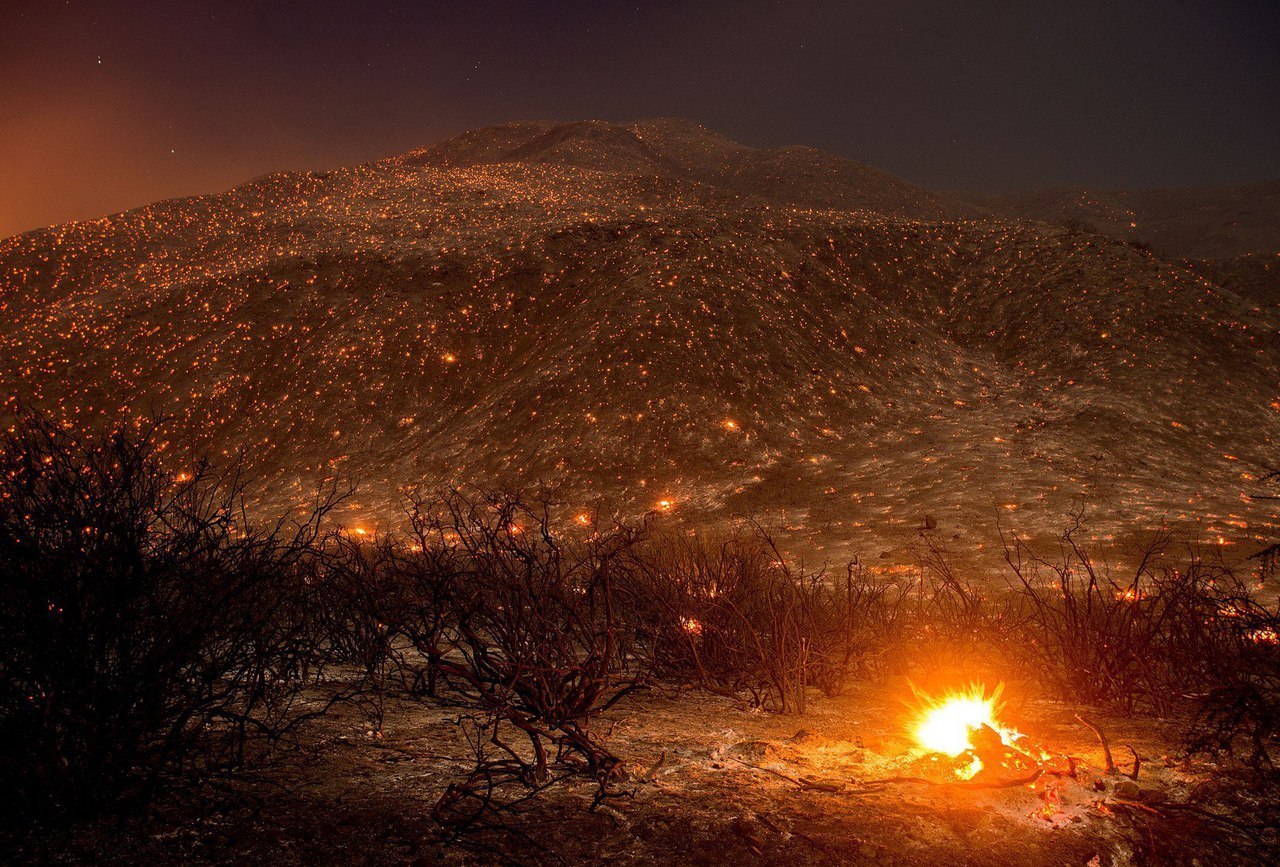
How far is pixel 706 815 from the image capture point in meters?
3.23

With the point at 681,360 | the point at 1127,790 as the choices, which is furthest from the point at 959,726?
the point at 681,360

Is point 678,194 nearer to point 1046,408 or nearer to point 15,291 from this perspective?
point 1046,408

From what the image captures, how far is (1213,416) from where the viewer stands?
737 inches

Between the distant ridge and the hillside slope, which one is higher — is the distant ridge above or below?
above

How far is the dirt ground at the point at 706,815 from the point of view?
2719 millimetres

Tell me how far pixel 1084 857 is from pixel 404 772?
3108mm

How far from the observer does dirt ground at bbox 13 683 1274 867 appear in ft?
8.92

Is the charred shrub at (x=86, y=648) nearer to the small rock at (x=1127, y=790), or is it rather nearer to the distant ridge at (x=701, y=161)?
the small rock at (x=1127, y=790)

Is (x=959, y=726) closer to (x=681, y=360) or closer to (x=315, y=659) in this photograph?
(x=315, y=659)

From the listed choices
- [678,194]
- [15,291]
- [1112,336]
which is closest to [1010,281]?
[1112,336]

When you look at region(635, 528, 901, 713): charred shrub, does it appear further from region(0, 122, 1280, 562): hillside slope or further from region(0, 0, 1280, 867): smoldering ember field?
region(0, 122, 1280, 562): hillside slope

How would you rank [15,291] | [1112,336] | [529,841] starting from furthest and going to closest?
[15,291], [1112,336], [529,841]

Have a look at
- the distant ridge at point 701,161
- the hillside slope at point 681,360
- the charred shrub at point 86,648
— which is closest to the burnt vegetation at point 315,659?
the charred shrub at point 86,648

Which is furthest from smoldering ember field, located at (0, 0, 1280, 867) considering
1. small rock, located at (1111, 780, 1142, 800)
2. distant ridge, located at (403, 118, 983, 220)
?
distant ridge, located at (403, 118, 983, 220)
